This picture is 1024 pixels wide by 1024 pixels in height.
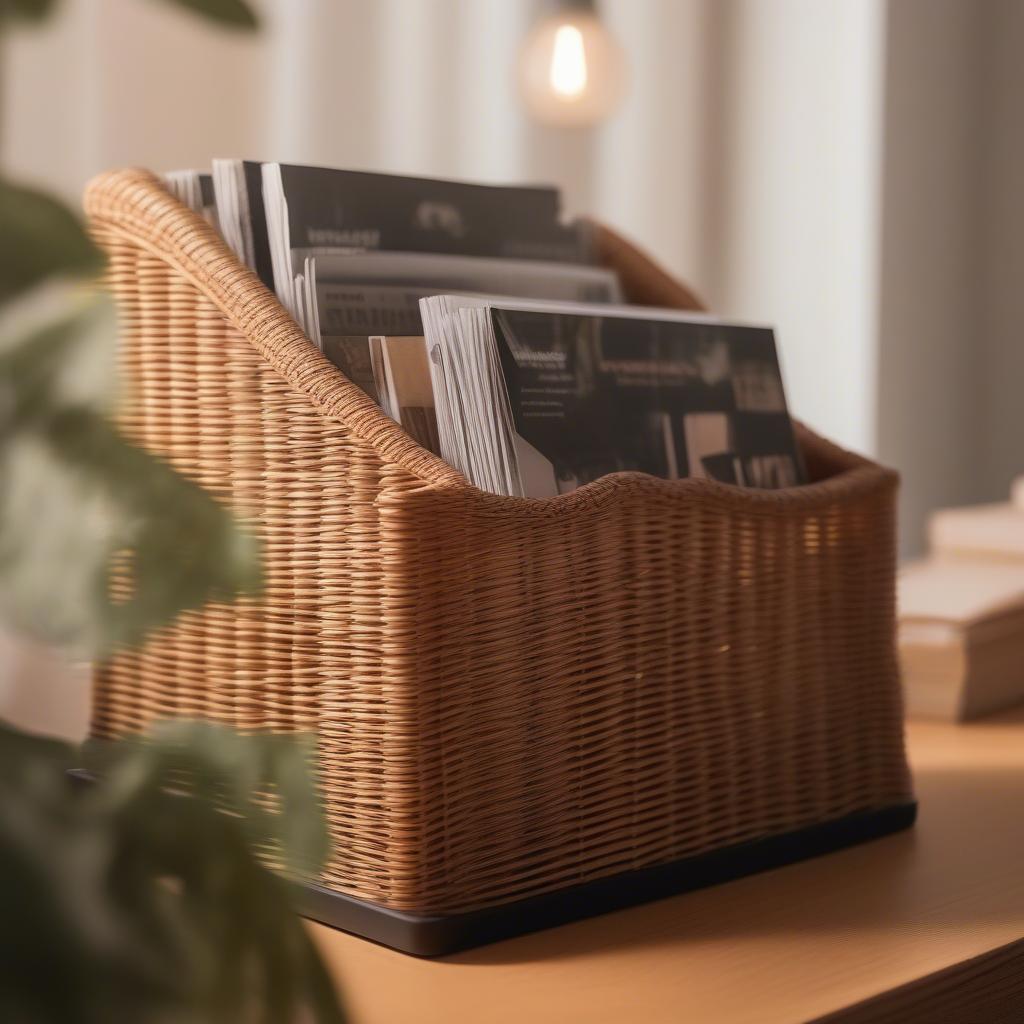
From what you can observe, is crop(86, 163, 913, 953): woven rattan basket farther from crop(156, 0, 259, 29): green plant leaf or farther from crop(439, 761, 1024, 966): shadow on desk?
crop(156, 0, 259, 29): green plant leaf

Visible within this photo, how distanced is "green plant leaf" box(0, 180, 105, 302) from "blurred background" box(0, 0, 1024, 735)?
1.12 metres

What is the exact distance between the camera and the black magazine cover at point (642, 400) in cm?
62

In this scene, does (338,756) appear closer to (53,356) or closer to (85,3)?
(53,356)

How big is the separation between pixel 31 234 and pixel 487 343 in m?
0.41

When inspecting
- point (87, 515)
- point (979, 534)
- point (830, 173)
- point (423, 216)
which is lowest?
point (979, 534)

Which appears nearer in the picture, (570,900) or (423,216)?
(570,900)

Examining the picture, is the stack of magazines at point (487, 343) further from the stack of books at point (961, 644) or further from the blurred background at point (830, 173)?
the blurred background at point (830, 173)

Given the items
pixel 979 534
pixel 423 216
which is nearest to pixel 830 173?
pixel 979 534

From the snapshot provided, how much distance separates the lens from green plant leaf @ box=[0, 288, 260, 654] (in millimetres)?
208

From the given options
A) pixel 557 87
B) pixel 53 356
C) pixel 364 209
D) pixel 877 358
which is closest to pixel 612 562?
pixel 364 209

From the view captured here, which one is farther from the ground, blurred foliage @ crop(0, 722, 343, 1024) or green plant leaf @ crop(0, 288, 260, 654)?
green plant leaf @ crop(0, 288, 260, 654)

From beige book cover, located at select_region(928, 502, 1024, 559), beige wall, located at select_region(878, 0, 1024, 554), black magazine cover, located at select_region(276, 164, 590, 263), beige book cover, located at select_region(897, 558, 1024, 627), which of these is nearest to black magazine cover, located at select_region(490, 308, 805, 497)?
black magazine cover, located at select_region(276, 164, 590, 263)

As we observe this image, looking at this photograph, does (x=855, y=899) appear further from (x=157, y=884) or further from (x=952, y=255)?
(x=952, y=255)

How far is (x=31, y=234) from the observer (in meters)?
0.20
